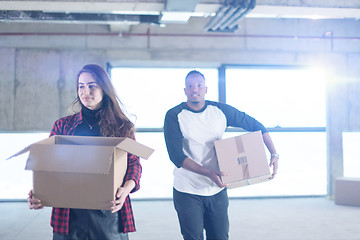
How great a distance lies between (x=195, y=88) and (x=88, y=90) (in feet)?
2.35

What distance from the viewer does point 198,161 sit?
1.76 meters

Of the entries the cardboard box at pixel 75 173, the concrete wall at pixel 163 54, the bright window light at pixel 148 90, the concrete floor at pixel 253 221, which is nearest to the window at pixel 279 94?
the concrete wall at pixel 163 54

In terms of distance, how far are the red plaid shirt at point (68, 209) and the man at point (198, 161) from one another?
0.50 m

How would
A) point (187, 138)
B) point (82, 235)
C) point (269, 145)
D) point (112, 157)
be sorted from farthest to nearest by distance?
point (269, 145) < point (187, 138) < point (82, 235) < point (112, 157)

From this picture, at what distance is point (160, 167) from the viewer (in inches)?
189

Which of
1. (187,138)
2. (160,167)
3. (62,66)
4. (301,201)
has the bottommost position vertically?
(301,201)

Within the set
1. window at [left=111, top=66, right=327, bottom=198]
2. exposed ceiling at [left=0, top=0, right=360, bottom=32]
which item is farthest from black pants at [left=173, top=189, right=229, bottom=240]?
window at [left=111, top=66, right=327, bottom=198]

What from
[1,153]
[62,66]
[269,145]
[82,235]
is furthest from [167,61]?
[82,235]

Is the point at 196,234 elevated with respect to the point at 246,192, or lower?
elevated

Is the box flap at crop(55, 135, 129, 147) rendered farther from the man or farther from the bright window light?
the bright window light

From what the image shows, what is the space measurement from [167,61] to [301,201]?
258 cm

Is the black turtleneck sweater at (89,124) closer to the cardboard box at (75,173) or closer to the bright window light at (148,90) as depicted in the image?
the cardboard box at (75,173)

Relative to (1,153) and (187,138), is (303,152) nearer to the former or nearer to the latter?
(187,138)

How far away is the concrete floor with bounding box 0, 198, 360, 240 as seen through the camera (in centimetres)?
301
